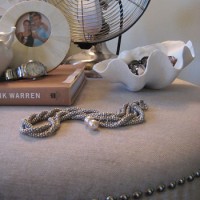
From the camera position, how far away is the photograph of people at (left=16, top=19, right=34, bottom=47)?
0.61m

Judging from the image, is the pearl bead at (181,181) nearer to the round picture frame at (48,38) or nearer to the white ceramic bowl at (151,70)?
the white ceramic bowl at (151,70)

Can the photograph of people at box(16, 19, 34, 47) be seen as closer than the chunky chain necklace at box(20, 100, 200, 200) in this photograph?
No

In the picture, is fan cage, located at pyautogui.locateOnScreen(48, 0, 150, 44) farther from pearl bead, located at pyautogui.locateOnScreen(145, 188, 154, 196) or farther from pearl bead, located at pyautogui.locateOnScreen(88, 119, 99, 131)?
pearl bead, located at pyautogui.locateOnScreen(145, 188, 154, 196)

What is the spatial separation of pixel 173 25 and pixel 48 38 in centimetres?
60

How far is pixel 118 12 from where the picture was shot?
86 cm

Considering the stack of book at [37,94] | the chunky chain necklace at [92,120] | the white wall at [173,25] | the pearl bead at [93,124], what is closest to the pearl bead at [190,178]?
the chunky chain necklace at [92,120]

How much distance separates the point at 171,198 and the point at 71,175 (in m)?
0.12

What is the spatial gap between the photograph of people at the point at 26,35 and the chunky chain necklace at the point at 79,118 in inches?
9.9

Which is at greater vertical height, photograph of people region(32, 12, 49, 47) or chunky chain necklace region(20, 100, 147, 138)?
photograph of people region(32, 12, 49, 47)

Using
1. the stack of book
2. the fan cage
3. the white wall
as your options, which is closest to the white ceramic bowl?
the stack of book

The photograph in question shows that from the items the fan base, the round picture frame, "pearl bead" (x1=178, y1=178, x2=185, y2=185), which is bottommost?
the fan base

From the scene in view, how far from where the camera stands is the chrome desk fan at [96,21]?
0.76m

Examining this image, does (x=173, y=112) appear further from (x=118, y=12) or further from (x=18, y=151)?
(x=118, y=12)

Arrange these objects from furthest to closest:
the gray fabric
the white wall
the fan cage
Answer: the white wall → the fan cage → the gray fabric
